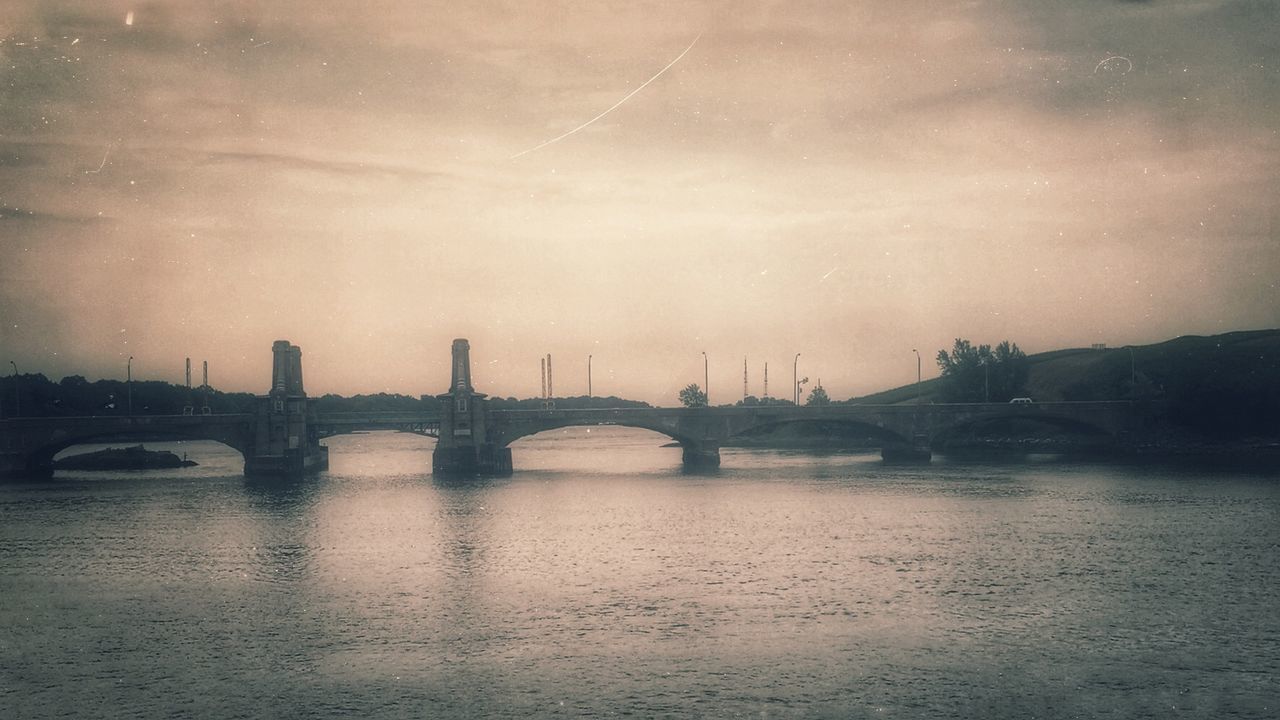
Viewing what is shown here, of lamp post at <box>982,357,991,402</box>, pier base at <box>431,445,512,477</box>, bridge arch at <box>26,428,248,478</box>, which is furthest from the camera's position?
lamp post at <box>982,357,991,402</box>

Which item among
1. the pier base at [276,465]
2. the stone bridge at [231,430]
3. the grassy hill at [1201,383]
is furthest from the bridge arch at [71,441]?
the grassy hill at [1201,383]

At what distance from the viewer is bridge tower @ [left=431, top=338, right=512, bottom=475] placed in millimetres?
116875

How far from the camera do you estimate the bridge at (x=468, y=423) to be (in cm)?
11144

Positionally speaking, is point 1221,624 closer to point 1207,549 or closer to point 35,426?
point 1207,549

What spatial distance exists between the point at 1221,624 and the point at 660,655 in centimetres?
1865

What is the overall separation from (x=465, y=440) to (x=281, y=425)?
22405mm

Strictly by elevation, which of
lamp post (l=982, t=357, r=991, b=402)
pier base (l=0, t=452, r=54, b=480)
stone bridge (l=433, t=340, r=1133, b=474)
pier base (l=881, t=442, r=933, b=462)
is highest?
lamp post (l=982, t=357, r=991, b=402)

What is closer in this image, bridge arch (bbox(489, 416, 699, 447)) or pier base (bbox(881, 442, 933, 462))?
bridge arch (bbox(489, 416, 699, 447))

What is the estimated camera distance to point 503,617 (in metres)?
35.2

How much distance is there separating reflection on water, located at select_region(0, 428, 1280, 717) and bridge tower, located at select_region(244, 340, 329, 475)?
134 feet

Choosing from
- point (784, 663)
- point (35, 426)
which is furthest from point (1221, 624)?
point (35, 426)

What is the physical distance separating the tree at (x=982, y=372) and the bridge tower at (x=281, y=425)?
348 feet

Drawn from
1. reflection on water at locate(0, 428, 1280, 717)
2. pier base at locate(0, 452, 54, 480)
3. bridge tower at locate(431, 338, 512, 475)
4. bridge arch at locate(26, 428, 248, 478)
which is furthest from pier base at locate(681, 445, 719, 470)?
pier base at locate(0, 452, 54, 480)

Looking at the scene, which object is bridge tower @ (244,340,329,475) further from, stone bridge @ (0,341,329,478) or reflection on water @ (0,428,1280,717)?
reflection on water @ (0,428,1280,717)
